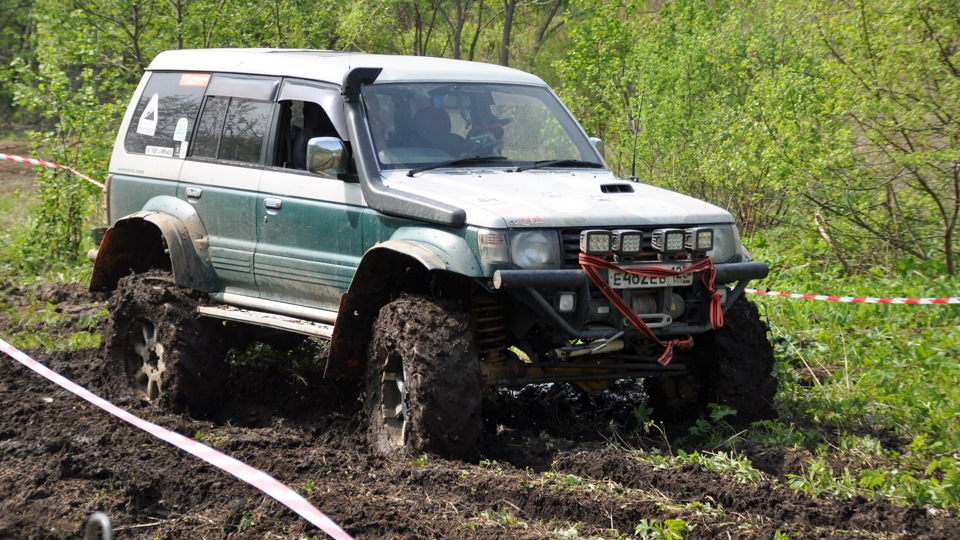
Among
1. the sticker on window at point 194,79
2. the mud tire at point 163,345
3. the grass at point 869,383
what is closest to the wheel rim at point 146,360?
the mud tire at point 163,345

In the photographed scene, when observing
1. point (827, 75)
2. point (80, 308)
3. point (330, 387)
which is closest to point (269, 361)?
point (330, 387)

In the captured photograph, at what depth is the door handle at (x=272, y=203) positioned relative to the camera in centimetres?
699

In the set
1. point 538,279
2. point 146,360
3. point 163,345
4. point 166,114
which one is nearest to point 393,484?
point 538,279

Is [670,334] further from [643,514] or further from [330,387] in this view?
[330,387]

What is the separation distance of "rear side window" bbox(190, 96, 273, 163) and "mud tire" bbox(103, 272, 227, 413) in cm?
95

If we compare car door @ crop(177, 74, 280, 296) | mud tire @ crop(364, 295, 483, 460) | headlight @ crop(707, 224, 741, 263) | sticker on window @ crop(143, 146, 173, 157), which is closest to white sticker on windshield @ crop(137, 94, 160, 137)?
sticker on window @ crop(143, 146, 173, 157)

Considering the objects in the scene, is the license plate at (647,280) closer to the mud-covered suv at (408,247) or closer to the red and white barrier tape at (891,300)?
the mud-covered suv at (408,247)

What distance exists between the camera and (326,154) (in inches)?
252

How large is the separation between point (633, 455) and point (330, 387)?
9.17 ft

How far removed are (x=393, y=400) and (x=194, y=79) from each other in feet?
9.89

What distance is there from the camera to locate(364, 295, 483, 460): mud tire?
18.5 feet

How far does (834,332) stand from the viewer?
904cm

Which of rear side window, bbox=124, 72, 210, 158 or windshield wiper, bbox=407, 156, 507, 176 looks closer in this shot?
windshield wiper, bbox=407, 156, 507, 176

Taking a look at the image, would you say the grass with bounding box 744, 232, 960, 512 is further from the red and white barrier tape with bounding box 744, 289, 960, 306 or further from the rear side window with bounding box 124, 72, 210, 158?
the rear side window with bounding box 124, 72, 210, 158
